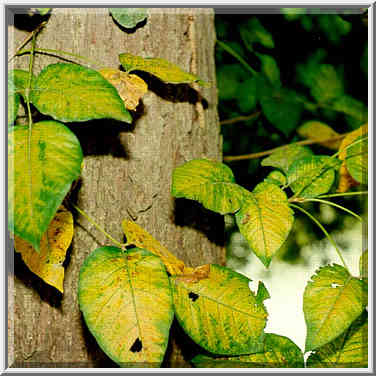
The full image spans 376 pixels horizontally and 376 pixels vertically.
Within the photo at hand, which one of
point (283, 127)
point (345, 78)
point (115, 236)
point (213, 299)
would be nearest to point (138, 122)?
point (115, 236)

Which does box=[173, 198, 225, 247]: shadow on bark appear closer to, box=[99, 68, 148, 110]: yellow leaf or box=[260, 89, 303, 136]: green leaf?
box=[99, 68, 148, 110]: yellow leaf

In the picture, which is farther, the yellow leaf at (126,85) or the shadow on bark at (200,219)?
the shadow on bark at (200,219)

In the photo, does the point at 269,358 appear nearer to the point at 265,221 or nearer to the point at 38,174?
the point at 265,221

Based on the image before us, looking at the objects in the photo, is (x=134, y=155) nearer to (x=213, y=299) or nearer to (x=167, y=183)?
(x=167, y=183)

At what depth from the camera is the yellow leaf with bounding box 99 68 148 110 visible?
608mm

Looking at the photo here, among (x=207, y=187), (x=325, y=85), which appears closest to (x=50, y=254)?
(x=207, y=187)

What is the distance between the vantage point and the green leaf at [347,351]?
643mm

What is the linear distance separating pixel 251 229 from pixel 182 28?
0.41 m

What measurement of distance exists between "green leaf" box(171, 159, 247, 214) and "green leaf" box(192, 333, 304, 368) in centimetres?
22

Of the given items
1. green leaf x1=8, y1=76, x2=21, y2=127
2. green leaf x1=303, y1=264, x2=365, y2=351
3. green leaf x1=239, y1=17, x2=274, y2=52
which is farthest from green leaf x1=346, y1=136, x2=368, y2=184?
green leaf x1=239, y1=17, x2=274, y2=52

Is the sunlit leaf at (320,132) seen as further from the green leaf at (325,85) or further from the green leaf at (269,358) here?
the green leaf at (269,358)

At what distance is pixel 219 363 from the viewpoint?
61cm

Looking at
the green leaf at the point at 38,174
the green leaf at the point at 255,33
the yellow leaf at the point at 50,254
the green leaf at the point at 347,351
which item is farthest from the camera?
the green leaf at the point at 255,33

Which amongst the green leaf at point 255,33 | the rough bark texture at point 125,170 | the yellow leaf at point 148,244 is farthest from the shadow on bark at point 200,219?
the green leaf at point 255,33
